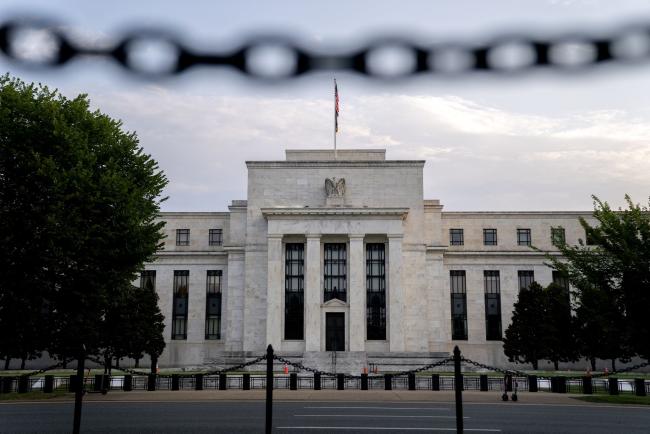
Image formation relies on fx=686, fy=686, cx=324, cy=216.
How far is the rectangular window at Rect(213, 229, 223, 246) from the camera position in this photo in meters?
72.1

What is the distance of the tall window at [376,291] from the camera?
6234 cm

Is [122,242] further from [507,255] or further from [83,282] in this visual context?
[507,255]

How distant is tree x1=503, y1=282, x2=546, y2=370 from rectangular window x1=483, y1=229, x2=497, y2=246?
→ 1161cm

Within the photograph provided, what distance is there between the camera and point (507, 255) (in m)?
68.9

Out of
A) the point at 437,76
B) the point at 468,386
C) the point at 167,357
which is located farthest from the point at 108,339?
the point at 437,76

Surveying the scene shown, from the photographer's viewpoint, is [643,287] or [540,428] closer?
[540,428]

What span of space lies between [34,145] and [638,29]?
31930 mm

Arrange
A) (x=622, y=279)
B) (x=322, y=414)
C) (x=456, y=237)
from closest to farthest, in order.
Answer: (x=322, y=414), (x=622, y=279), (x=456, y=237)

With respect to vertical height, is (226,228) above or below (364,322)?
above

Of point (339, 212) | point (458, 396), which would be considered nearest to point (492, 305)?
point (339, 212)

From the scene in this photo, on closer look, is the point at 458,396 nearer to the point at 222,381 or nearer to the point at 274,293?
the point at 222,381

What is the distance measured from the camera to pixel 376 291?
6297cm

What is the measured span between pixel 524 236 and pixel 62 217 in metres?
52.0

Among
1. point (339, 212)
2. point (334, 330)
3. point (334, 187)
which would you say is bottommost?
point (334, 330)
